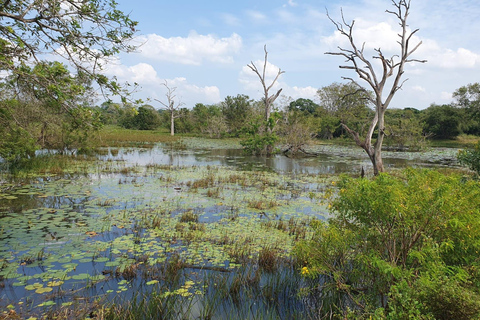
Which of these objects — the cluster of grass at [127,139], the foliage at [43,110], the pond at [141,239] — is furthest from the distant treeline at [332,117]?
the pond at [141,239]

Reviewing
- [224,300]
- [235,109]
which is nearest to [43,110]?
[224,300]

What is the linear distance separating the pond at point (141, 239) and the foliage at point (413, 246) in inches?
36.5

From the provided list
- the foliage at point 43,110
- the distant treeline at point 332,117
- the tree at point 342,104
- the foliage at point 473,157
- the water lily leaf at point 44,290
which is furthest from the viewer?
the tree at point 342,104

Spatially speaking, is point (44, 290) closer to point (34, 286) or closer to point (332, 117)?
point (34, 286)

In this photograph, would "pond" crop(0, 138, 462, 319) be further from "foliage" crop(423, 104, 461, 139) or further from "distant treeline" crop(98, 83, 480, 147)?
"foliage" crop(423, 104, 461, 139)

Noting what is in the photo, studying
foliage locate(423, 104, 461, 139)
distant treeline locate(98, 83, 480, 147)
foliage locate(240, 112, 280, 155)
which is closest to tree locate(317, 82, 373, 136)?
distant treeline locate(98, 83, 480, 147)

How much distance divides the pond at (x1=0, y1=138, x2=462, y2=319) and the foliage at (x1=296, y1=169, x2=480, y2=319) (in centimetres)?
93

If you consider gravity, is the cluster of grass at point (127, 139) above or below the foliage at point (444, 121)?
below

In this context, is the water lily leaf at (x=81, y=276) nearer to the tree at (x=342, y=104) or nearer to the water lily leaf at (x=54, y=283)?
the water lily leaf at (x=54, y=283)

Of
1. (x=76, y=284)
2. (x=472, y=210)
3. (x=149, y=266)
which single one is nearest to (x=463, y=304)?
(x=472, y=210)

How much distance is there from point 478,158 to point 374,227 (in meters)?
4.55

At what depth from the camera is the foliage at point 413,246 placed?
2627 mm

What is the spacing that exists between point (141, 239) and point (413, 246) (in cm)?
449

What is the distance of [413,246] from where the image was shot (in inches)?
131
